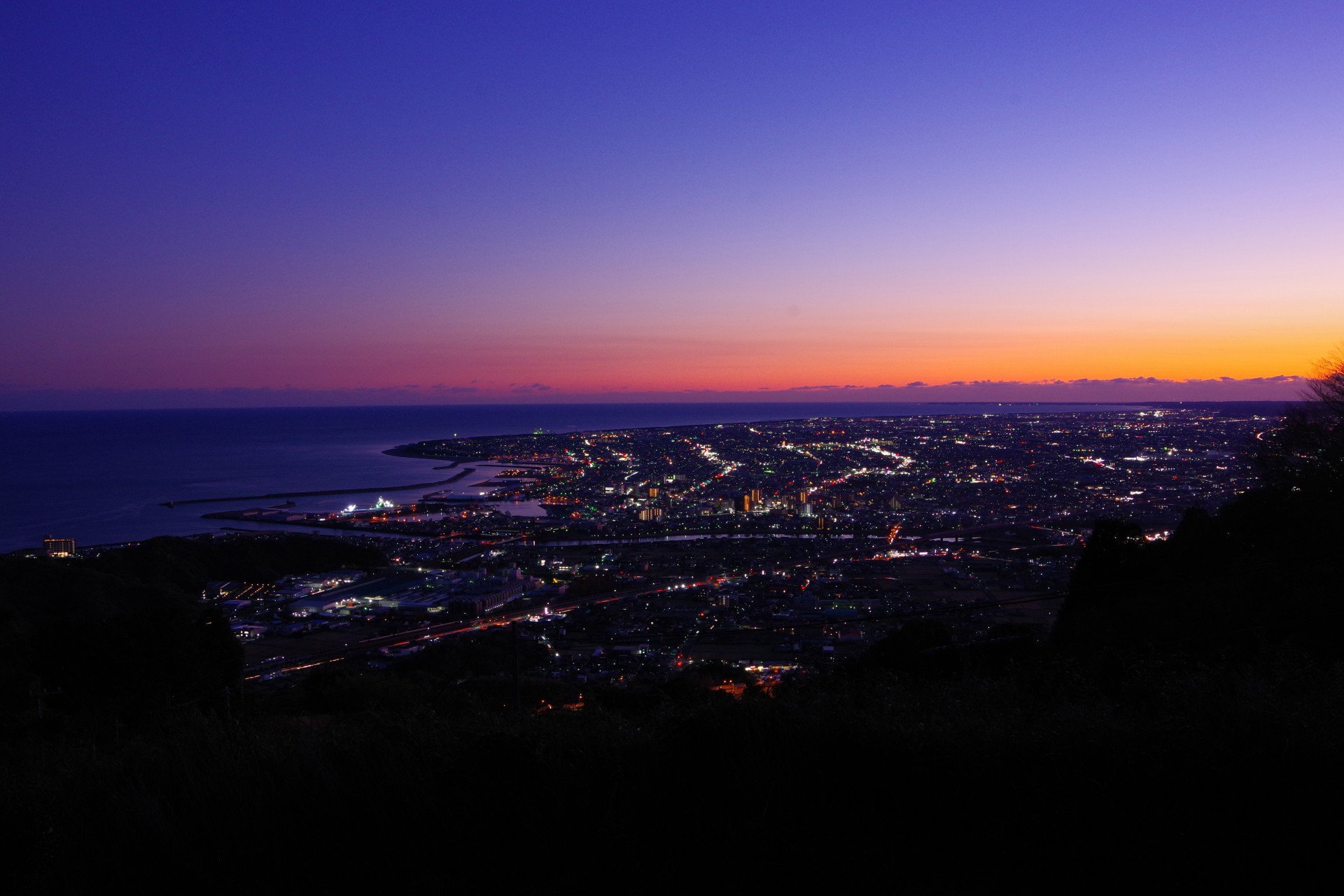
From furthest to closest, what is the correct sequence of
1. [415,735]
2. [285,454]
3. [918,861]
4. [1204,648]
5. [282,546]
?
[285,454]
[282,546]
[1204,648]
[415,735]
[918,861]

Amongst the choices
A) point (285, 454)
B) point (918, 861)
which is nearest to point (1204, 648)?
Result: point (918, 861)

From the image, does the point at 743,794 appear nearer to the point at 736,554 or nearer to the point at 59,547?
the point at 736,554

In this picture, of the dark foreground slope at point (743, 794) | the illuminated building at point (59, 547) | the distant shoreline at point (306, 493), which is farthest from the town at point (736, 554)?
the illuminated building at point (59, 547)

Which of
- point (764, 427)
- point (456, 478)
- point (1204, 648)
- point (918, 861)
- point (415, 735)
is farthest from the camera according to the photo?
point (764, 427)

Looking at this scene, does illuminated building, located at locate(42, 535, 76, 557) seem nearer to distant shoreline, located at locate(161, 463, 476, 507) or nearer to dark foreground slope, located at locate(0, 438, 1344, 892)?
distant shoreline, located at locate(161, 463, 476, 507)

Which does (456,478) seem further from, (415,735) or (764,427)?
(415,735)

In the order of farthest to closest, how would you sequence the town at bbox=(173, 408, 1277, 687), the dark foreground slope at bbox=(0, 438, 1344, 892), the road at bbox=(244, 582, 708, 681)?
1. the town at bbox=(173, 408, 1277, 687)
2. the road at bbox=(244, 582, 708, 681)
3. the dark foreground slope at bbox=(0, 438, 1344, 892)

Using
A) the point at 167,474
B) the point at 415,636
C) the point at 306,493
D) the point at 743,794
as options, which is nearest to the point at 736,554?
the point at 415,636

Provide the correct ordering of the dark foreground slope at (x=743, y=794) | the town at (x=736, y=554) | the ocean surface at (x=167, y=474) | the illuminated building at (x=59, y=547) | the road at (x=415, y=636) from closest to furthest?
the dark foreground slope at (x=743, y=794) < the road at (x=415, y=636) < the town at (x=736, y=554) < the illuminated building at (x=59, y=547) < the ocean surface at (x=167, y=474)

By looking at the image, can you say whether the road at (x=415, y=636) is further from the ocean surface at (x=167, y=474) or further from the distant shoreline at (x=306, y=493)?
the distant shoreline at (x=306, y=493)

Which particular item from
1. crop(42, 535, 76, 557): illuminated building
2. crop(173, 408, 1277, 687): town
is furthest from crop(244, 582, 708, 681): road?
crop(42, 535, 76, 557): illuminated building

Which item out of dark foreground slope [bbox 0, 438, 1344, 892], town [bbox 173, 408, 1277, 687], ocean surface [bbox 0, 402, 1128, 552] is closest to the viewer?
dark foreground slope [bbox 0, 438, 1344, 892]
